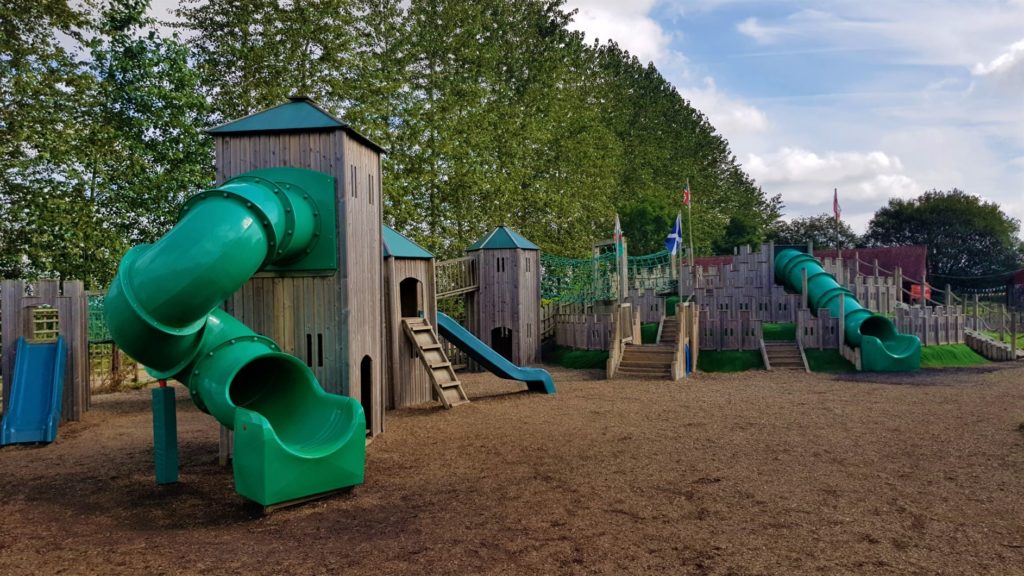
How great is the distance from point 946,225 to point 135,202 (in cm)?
5911

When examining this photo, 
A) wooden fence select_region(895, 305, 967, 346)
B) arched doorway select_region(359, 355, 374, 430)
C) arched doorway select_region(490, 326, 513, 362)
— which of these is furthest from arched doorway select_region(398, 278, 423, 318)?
wooden fence select_region(895, 305, 967, 346)

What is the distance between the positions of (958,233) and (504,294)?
1971 inches

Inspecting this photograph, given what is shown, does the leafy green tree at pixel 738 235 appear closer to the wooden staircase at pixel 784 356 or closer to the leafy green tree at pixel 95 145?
the wooden staircase at pixel 784 356

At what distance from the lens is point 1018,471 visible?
7266mm

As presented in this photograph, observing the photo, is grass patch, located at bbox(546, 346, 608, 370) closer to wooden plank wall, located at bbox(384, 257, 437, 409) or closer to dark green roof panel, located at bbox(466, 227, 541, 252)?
dark green roof panel, located at bbox(466, 227, 541, 252)

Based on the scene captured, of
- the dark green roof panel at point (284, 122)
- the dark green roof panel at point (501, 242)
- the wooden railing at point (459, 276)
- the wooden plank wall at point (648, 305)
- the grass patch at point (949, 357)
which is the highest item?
the dark green roof panel at point (284, 122)

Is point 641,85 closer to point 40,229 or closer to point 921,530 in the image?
point 40,229

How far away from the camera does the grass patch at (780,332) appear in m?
19.4

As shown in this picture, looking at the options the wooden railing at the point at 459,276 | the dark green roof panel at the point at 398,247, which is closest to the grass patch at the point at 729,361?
the wooden railing at the point at 459,276

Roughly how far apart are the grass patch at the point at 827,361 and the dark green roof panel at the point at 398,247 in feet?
34.2

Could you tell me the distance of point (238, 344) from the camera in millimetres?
6930

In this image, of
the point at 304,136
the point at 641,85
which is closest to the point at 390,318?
the point at 304,136

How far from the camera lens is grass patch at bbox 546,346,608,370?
1984 centimetres

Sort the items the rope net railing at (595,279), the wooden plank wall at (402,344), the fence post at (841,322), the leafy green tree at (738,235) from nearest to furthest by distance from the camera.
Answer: the wooden plank wall at (402,344) → the fence post at (841,322) → the rope net railing at (595,279) → the leafy green tree at (738,235)
